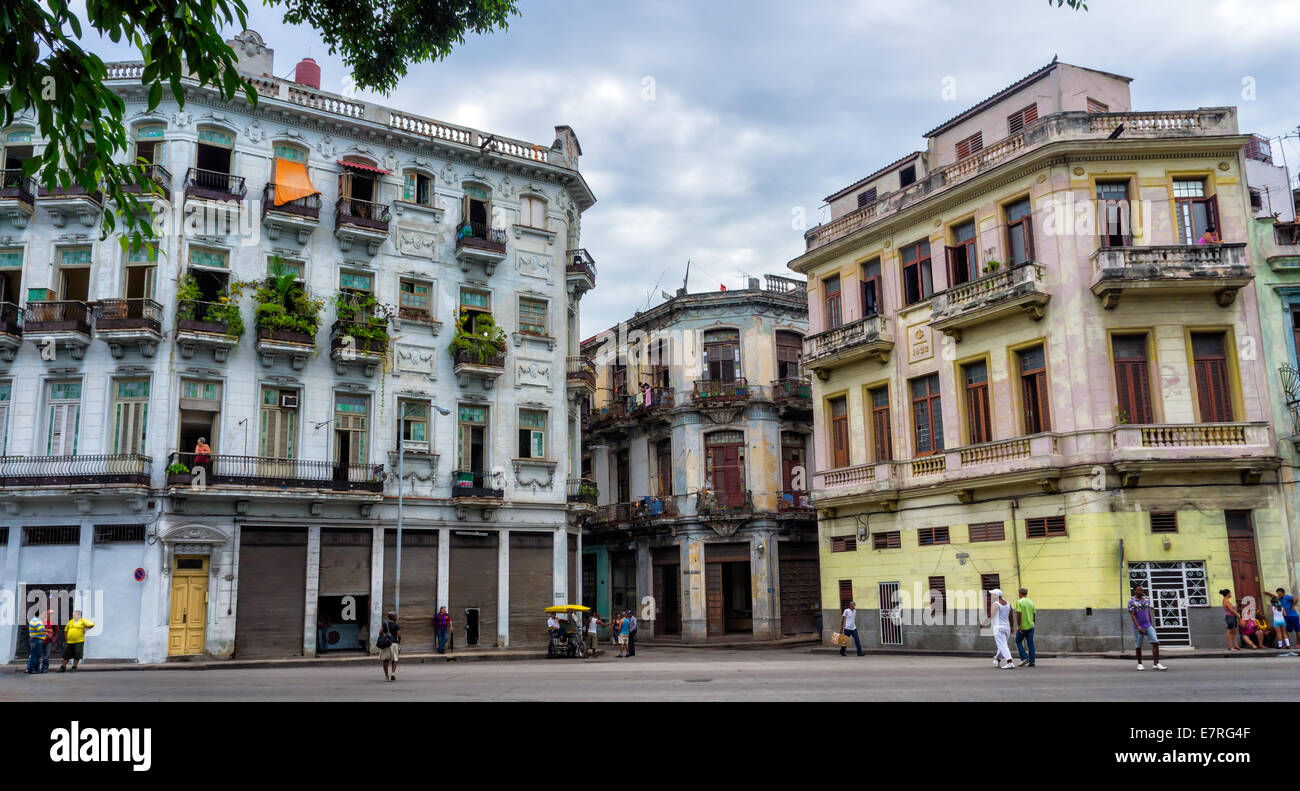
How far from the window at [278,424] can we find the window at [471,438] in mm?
5516

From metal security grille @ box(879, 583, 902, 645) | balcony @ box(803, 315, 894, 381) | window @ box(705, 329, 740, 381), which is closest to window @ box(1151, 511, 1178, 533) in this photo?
metal security grille @ box(879, 583, 902, 645)

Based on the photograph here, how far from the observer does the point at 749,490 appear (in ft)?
142

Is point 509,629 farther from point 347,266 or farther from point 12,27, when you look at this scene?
point 12,27

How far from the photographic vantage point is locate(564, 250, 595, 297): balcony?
3794 cm

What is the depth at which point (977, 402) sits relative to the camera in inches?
1172

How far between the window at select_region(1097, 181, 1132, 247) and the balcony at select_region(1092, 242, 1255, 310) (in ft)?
3.26

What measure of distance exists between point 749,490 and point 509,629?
45.2ft

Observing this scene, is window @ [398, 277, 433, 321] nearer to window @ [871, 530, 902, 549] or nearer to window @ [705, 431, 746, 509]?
window @ [705, 431, 746, 509]

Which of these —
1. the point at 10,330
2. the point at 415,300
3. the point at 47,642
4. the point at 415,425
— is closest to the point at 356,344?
the point at 415,300

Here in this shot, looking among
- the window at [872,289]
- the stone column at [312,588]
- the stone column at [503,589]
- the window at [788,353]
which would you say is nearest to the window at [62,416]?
the stone column at [312,588]

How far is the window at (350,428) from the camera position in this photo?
3238 cm

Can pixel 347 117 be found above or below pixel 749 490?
above
